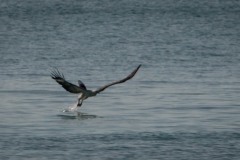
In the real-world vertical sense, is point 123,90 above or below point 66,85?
below

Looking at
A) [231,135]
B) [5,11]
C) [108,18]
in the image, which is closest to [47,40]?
[108,18]

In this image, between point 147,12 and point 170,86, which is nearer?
point 170,86

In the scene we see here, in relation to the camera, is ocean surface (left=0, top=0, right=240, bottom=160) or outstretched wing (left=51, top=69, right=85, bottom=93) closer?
ocean surface (left=0, top=0, right=240, bottom=160)

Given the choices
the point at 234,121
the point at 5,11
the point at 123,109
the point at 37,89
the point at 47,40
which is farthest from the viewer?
the point at 5,11

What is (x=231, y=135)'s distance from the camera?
20609 mm

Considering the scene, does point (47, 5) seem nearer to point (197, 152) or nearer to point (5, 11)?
point (5, 11)

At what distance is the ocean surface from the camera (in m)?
19.6

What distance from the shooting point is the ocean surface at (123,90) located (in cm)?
1964

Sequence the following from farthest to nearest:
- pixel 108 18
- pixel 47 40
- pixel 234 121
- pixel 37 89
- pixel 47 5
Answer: pixel 47 5 < pixel 108 18 < pixel 47 40 < pixel 37 89 < pixel 234 121

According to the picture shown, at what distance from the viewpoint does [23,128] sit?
21.2 metres

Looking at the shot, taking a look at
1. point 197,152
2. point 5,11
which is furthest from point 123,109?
point 5,11

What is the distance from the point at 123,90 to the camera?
1062 inches

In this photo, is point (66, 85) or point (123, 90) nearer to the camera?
point (66, 85)

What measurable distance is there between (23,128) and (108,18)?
32755 mm
